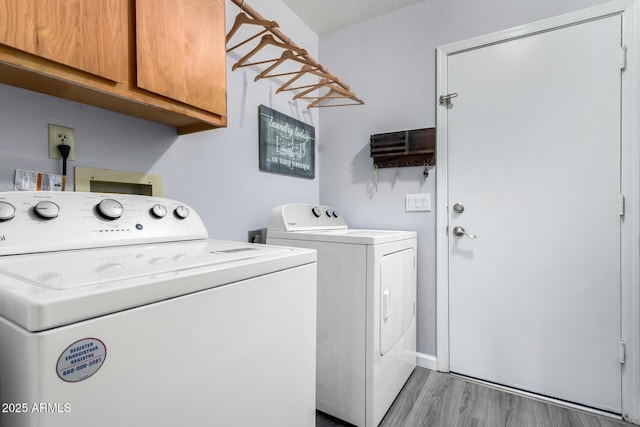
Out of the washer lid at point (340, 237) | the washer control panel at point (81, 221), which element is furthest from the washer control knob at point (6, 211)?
the washer lid at point (340, 237)

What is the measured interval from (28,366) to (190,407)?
→ 29cm

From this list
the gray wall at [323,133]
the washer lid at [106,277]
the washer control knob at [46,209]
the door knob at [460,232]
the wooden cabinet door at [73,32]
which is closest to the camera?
the washer lid at [106,277]

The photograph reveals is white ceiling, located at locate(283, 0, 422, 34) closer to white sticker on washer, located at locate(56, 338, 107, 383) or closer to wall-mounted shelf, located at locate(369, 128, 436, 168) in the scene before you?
wall-mounted shelf, located at locate(369, 128, 436, 168)

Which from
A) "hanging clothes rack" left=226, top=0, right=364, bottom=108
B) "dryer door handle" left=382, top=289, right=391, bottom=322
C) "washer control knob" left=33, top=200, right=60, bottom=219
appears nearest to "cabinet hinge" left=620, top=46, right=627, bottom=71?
"hanging clothes rack" left=226, top=0, right=364, bottom=108

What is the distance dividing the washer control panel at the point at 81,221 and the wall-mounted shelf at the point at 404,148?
1462mm

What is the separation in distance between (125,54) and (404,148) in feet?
5.38

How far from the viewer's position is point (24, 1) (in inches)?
27.9

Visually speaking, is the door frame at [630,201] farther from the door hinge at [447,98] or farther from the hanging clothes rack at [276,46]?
the hanging clothes rack at [276,46]

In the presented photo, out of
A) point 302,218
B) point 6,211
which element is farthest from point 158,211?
point 302,218

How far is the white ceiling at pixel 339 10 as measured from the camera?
6.85 ft

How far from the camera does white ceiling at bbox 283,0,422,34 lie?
82.2 inches

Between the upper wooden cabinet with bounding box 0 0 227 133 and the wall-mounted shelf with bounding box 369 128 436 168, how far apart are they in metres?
1.23

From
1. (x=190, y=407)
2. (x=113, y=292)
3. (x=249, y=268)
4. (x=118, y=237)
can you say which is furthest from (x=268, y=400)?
(x=118, y=237)

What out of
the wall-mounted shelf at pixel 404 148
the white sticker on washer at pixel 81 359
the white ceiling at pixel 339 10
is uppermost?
the white ceiling at pixel 339 10
